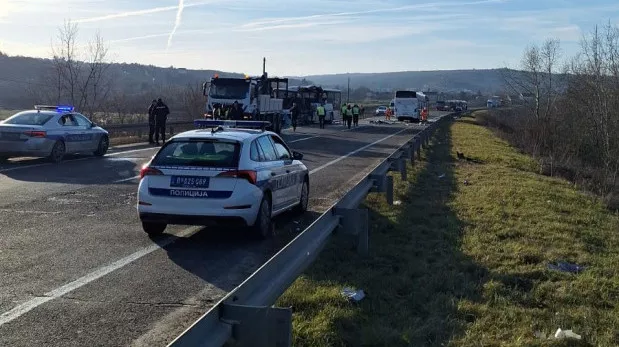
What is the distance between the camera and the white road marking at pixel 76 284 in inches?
234

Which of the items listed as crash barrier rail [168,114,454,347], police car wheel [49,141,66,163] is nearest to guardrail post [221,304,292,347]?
crash barrier rail [168,114,454,347]

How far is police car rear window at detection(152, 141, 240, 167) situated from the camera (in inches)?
359

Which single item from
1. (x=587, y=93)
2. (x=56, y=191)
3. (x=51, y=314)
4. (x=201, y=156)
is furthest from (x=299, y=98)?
(x=51, y=314)

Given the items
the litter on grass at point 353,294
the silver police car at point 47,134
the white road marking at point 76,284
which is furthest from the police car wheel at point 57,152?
the litter on grass at point 353,294

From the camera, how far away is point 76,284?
6.96 meters

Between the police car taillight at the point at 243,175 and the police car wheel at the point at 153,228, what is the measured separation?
1.23m

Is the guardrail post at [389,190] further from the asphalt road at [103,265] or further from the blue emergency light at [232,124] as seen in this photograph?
the blue emergency light at [232,124]

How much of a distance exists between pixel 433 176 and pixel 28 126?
35.2 feet

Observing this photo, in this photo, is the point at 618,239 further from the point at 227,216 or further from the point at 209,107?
the point at 209,107

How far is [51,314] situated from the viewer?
5965mm

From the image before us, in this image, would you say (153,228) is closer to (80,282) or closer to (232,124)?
(80,282)

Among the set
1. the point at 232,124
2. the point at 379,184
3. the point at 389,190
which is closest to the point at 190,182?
the point at 232,124

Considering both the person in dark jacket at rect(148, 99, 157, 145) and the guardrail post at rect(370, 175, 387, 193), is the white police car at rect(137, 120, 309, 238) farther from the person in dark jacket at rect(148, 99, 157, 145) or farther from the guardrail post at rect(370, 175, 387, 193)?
the person in dark jacket at rect(148, 99, 157, 145)

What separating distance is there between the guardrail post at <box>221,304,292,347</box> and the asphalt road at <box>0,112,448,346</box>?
1.55 m
